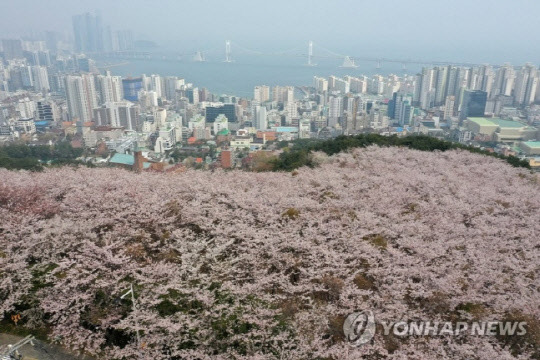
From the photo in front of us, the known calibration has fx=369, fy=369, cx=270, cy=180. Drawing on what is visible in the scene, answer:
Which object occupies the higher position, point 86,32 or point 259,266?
point 86,32

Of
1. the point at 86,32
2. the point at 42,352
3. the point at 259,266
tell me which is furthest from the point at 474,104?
the point at 86,32

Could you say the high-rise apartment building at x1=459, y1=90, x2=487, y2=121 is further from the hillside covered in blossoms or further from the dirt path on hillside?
the dirt path on hillside

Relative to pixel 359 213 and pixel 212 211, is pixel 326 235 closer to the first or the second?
pixel 359 213

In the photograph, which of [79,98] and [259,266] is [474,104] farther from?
[259,266]

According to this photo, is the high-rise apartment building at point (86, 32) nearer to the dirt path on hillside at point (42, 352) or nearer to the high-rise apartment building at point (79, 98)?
the high-rise apartment building at point (79, 98)

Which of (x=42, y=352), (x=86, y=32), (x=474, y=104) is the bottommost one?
(x=474, y=104)

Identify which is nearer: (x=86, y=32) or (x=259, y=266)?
(x=259, y=266)

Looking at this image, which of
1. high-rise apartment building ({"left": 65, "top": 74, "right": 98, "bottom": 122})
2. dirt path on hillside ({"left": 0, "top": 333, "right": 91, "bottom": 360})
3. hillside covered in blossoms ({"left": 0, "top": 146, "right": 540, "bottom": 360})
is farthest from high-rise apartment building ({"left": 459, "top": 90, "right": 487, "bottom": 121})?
dirt path on hillside ({"left": 0, "top": 333, "right": 91, "bottom": 360})

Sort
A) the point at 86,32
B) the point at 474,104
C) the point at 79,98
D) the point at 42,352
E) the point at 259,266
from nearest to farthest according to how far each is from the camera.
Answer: the point at 42,352 → the point at 259,266 → the point at 79,98 → the point at 474,104 → the point at 86,32
